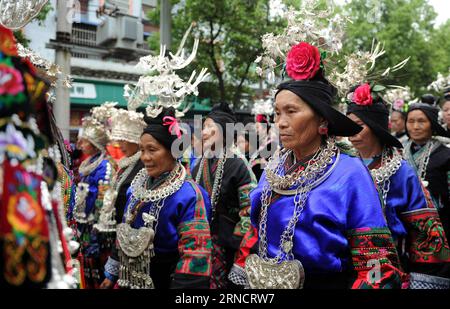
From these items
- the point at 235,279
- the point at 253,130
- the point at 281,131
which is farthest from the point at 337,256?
the point at 253,130

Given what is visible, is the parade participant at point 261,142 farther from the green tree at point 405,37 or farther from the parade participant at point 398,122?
the green tree at point 405,37

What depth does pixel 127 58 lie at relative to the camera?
20.4 meters

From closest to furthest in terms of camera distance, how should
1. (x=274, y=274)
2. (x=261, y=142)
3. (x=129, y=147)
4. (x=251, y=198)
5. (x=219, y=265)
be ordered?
(x=274, y=274)
(x=251, y=198)
(x=219, y=265)
(x=129, y=147)
(x=261, y=142)

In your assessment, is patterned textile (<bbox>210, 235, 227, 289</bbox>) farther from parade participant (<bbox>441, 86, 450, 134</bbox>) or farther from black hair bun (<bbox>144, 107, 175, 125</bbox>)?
parade participant (<bbox>441, 86, 450, 134</bbox>)

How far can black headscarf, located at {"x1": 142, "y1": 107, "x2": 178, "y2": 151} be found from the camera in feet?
12.7

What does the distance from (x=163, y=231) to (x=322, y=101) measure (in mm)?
1553

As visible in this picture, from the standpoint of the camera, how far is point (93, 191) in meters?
6.56

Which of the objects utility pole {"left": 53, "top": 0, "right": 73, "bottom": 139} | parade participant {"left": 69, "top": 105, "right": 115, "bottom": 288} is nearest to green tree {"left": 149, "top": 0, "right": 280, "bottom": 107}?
utility pole {"left": 53, "top": 0, "right": 73, "bottom": 139}

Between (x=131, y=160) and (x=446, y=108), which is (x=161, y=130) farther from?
(x=446, y=108)

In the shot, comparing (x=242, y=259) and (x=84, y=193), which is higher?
(x=84, y=193)

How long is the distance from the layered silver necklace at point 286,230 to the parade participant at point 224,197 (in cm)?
195

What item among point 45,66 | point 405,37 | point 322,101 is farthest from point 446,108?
point 405,37

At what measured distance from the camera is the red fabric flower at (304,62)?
2.59m

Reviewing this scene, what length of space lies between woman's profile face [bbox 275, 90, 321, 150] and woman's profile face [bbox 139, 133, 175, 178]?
1.44 metres
